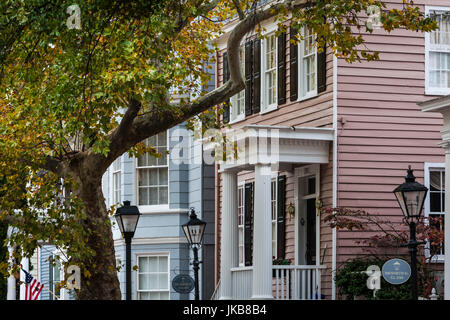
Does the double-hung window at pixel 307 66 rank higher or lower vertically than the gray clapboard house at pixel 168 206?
higher

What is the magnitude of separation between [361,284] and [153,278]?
994 cm

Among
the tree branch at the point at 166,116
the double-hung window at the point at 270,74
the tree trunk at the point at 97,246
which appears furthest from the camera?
the double-hung window at the point at 270,74

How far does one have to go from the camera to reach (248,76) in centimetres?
2305

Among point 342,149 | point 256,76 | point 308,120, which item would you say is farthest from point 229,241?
point 256,76

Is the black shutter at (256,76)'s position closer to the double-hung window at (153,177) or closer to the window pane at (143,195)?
the double-hung window at (153,177)

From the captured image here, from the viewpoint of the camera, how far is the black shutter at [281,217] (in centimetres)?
2122

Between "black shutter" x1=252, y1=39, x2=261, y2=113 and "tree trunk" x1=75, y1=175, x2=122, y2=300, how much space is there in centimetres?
817

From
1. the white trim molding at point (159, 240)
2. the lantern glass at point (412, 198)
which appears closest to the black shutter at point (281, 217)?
the white trim molding at point (159, 240)

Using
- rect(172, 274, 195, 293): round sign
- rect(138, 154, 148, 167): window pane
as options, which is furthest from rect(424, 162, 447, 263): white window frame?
rect(138, 154, 148, 167): window pane

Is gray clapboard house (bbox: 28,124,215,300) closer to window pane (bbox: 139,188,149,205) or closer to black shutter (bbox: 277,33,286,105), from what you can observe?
window pane (bbox: 139,188,149,205)

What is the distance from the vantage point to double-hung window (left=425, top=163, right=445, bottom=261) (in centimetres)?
1856

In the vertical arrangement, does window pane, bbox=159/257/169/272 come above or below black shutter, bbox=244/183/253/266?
below

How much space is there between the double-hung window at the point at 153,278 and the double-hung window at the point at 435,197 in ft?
31.8
